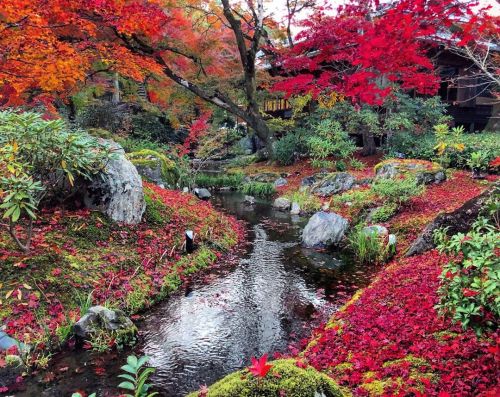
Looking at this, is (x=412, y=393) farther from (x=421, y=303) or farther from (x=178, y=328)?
(x=178, y=328)

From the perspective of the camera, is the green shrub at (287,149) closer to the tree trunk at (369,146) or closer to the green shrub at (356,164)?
the green shrub at (356,164)

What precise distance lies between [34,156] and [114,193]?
1.98 meters

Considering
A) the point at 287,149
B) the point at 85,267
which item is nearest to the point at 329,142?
the point at 287,149

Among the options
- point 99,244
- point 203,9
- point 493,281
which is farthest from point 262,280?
point 203,9

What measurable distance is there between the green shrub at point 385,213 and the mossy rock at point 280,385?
8772 millimetres

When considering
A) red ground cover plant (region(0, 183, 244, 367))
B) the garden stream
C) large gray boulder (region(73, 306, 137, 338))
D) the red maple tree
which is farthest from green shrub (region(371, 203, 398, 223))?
large gray boulder (region(73, 306, 137, 338))

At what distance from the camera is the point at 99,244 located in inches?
300

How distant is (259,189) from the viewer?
1817cm

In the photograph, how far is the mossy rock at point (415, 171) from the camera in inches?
508

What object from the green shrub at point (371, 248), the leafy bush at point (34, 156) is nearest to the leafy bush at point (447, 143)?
the green shrub at point (371, 248)

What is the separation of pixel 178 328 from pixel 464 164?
1394 centimetres

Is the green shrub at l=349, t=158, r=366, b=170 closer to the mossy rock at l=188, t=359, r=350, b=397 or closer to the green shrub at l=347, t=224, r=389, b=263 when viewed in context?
the green shrub at l=347, t=224, r=389, b=263

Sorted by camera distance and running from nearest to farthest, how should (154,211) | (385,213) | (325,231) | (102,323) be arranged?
(102,323)
(154,211)
(325,231)
(385,213)

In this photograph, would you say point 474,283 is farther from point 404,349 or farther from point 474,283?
point 404,349
